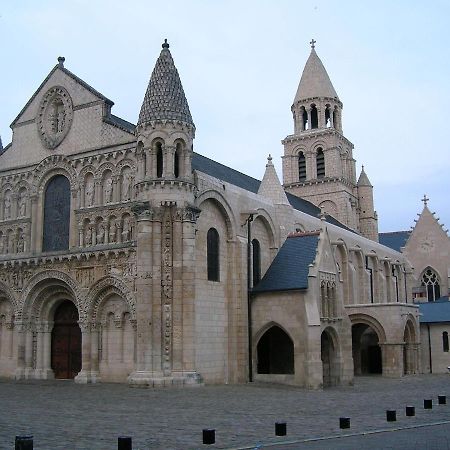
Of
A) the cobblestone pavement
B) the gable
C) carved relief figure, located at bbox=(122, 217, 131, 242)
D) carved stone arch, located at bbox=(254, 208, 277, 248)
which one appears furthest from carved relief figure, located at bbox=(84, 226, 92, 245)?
carved stone arch, located at bbox=(254, 208, 277, 248)

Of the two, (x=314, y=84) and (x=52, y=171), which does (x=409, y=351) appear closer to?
(x=52, y=171)

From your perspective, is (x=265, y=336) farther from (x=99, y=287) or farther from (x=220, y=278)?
(x=99, y=287)

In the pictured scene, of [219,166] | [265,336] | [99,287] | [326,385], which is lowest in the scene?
[326,385]

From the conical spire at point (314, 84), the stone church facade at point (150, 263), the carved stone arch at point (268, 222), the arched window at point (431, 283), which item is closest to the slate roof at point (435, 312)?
the stone church facade at point (150, 263)

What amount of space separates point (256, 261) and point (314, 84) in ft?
98.8

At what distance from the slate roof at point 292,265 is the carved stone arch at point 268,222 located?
2.29ft

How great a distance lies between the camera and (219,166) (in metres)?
42.1

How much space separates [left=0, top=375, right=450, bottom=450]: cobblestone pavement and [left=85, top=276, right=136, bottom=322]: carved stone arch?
4090 millimetres

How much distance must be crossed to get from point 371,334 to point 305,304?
17794mm

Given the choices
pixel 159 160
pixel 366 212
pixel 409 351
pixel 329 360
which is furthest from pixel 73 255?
pixel 366 212

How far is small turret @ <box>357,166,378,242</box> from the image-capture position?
63.4 metres

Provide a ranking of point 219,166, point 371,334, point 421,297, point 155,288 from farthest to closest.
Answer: point 421,297 → point 371,334 → point 219,166 → point 155,288

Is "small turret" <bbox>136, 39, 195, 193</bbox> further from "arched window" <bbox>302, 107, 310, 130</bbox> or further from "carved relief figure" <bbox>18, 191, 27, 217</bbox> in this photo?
"arched window" <bbox>302, 107, 310, 130</bbox>

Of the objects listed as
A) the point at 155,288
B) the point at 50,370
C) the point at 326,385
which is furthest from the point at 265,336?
the point at 50,370
